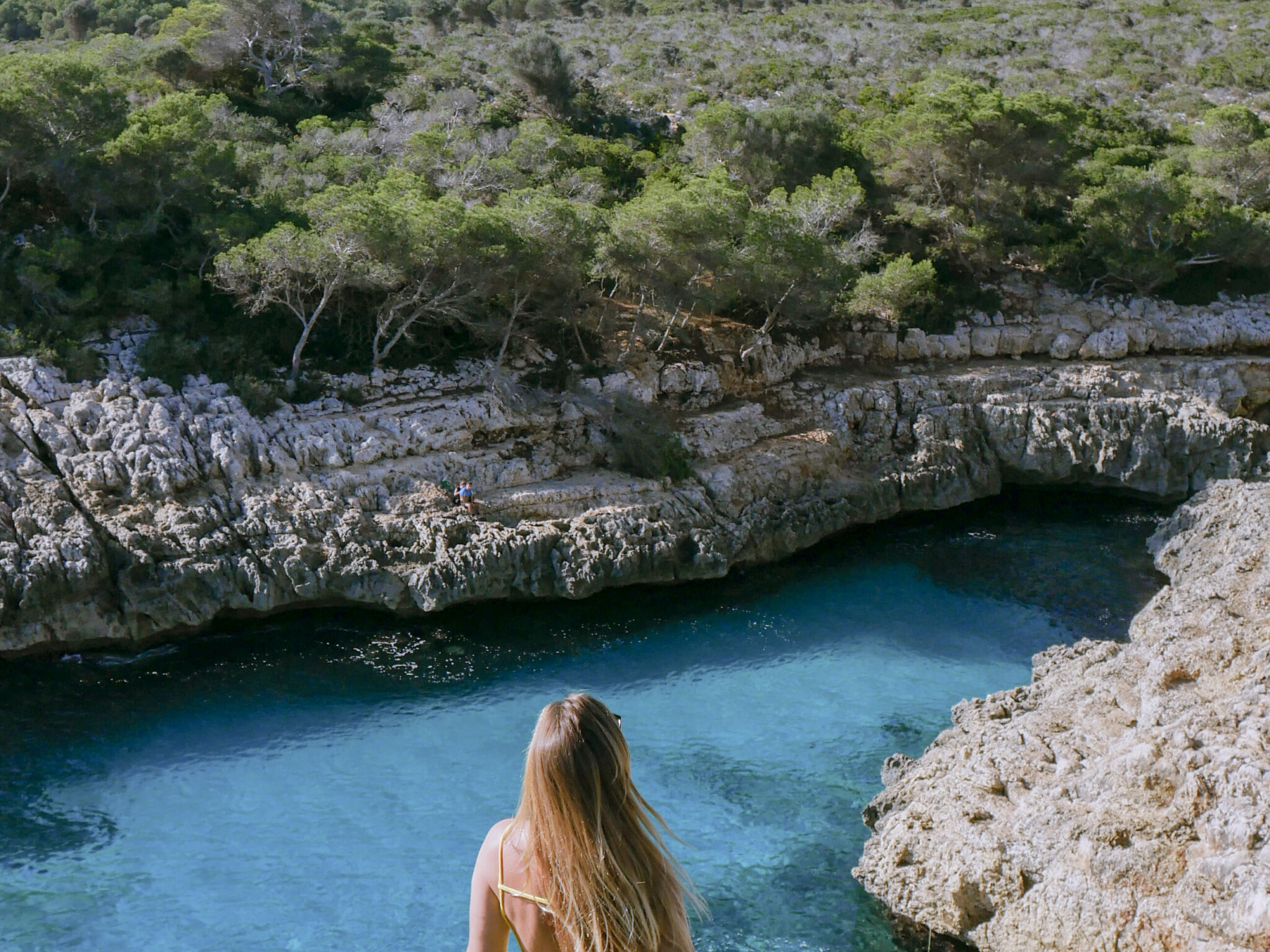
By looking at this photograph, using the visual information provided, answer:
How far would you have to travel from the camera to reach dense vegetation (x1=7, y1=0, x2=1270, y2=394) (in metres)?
22.0

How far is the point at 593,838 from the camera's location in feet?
10.5

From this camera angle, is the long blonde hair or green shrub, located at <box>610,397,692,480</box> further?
green shrub, located at <box>610,397,692,480</box>

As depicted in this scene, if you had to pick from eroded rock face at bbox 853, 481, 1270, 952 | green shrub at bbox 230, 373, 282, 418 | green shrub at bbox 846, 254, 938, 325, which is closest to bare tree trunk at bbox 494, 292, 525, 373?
green shrub at bbox 230, 373, 282, 418

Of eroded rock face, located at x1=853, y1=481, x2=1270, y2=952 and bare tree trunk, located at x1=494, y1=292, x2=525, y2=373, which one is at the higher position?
bare tree trunk, located at x1=494, y1=292, x2=525, y2=373

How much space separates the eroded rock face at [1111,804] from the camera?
9.48 meters

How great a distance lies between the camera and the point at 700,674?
18.5 meters

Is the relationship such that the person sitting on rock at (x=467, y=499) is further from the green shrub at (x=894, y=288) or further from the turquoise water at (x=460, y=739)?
the green shrub at (x=894, y=288)

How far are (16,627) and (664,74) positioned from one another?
1407 inches

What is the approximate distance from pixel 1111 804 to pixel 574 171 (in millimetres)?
24318

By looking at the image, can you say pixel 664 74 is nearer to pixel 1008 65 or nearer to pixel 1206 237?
pixel 1008 65

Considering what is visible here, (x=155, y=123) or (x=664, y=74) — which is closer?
(x=155, y=123)

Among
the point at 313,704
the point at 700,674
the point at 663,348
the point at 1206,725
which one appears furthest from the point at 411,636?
the point at 1206,725

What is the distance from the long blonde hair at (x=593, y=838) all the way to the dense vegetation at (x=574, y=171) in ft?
63.2

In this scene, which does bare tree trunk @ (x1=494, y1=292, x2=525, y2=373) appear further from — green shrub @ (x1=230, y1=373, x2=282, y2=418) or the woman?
the woman
